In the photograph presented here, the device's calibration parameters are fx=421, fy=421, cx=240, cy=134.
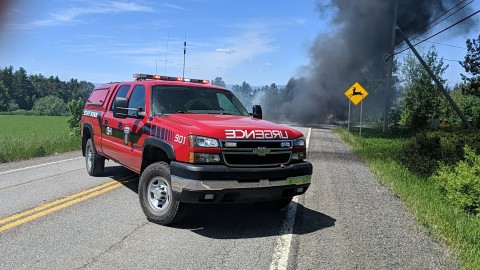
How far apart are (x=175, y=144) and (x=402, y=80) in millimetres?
72308

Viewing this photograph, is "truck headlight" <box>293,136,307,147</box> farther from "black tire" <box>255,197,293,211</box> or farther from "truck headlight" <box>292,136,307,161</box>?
"black tire" <box>255,197,293,211</box>

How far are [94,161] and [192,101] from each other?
3363 mm

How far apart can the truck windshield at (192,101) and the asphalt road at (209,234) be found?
4.90ft

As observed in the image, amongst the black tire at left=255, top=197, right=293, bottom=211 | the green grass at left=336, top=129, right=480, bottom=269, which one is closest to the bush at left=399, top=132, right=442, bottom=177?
the green grass at left=336, top=129, right=480, bottom=269

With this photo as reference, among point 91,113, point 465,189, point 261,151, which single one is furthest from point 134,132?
point 465,189

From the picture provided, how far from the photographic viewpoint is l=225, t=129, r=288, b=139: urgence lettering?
504 cm

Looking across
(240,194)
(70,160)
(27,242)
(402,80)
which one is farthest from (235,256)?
(402,80)

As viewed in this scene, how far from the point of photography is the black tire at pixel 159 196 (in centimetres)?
525

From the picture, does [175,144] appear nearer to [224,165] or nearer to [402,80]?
[224,165]

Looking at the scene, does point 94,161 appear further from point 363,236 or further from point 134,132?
point 363,236

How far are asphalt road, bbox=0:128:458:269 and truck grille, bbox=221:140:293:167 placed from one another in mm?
877

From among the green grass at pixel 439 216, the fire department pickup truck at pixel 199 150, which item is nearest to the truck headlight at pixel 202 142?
the fire department pickup truck at pixel 199 150

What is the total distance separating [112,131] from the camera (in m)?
7.27

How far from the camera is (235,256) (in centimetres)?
437
